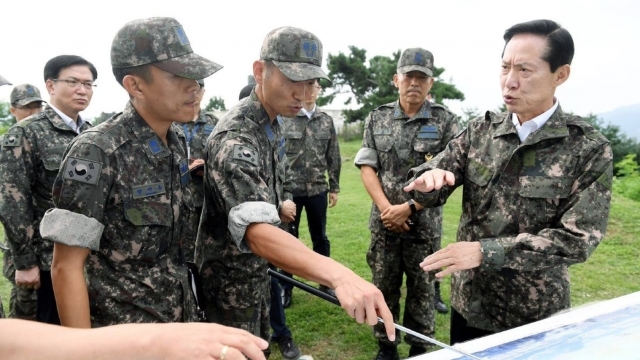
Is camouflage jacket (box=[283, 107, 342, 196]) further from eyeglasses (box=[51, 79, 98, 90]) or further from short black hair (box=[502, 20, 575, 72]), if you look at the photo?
short black hair (box=[502, 20, 575, 72])

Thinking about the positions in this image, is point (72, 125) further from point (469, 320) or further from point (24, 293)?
point (469, 320)

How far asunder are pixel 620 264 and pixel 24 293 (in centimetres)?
661

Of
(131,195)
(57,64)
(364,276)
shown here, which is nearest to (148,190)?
(131,195)

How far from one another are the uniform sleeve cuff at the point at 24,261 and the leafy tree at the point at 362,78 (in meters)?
18.7

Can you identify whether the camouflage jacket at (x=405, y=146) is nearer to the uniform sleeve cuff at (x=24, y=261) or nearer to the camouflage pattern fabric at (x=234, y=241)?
the camouflage pattern fabric at (x=234, y=241)

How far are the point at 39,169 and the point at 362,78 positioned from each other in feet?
70.5

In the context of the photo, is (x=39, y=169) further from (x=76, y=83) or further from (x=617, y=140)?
(x=617, y=140)

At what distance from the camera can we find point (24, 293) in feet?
10.4

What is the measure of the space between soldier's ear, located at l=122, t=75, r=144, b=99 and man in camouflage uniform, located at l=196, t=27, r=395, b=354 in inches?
15.8

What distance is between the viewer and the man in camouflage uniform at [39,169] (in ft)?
9.38

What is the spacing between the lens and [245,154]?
6.56 feet

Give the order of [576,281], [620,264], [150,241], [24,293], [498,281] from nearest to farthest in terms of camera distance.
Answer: [150,241] → [498,281] → [24,293] → [576,281] → [620,264]

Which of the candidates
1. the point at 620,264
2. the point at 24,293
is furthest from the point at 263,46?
the point at 620,264

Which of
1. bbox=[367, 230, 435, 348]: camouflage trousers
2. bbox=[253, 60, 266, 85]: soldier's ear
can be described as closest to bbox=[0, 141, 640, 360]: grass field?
bbox=[367, 230, 435, 348]: camouflage trousers
